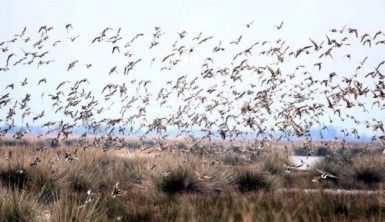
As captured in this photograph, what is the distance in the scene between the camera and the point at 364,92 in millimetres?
11250

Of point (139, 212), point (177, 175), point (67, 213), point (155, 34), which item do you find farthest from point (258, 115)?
point (67, 213)

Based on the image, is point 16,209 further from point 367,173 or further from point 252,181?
point 367,173

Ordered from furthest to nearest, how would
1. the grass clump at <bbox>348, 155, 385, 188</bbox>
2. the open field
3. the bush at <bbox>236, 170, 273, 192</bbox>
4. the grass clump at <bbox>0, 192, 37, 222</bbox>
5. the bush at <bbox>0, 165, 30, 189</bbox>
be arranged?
1. the grass clump at <bbox>348, 155, 385, 188</bbox>
2. the bush at <bbox>236, 170, 273, 192</bbox>
3. the bush at <bbox>0, 165, 30, 189</bbox>
4. the open field
5. the grass clump at <bbox>0, 192, 37, 222</bbox>

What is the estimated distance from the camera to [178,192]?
49.8 ft

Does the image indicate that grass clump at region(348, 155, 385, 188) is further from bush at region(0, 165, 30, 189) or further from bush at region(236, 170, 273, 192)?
bush at region(0, 165, 30, 189)

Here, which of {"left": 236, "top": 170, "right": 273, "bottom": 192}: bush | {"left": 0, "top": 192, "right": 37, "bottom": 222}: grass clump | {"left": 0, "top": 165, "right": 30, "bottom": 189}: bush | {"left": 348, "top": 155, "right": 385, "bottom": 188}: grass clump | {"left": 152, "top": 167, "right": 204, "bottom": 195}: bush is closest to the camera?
{"left": 0, "top": 192, "right": 37, "bottom": 222}: grass clump

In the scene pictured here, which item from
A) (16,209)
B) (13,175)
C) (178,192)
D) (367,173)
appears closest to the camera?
(16,209)

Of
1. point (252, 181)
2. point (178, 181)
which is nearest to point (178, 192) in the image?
point (178, 181)

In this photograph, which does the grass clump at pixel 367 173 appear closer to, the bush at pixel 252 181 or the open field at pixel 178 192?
the open field at pixel 178 192

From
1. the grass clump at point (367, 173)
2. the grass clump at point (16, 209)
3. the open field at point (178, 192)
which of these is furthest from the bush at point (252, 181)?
the grass clump at point (16, 209)

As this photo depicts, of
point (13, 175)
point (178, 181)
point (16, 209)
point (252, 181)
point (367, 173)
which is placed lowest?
point (367, 173)

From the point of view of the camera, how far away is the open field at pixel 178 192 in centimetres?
948

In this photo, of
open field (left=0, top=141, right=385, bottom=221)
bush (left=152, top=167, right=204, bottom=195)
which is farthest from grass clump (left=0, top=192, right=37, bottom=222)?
bush (left=152, top=167, right=204, bottom=195)

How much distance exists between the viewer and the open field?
9477 mm
